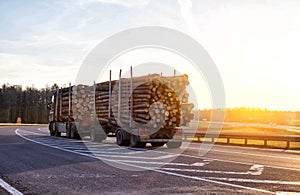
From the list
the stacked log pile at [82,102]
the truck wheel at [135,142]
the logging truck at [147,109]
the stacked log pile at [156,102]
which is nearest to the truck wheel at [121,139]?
the logging truck at [147,109]

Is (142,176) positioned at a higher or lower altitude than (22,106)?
lower

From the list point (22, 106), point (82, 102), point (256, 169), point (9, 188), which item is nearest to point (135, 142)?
point (256, 169)

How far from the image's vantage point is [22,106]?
103m

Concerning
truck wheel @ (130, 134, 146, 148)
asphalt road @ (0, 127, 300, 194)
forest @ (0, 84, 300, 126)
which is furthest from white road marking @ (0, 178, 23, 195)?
forest @ (0, 84, 300, 126)

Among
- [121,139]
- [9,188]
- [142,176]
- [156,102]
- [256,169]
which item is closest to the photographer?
[9,188]

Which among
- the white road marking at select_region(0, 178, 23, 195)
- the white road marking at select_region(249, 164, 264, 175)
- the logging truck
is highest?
the logging truck

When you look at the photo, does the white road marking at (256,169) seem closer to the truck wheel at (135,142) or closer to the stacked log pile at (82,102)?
the truck wheel at (135,142)

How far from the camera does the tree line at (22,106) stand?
99194 millimetres

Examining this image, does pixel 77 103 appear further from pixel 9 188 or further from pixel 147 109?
pixel 9 188

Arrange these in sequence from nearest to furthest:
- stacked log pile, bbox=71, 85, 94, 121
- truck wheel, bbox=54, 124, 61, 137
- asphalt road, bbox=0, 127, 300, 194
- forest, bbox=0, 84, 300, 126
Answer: asphalt road, bbox=0, 127, 300, 194
stacked log pile, bbox=71, 85, 94, 121
truck wheel, bbox=54, 124, 61, 137
forest, bbox=0, 84, 300, 126

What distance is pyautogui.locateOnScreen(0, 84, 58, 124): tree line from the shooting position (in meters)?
99.2

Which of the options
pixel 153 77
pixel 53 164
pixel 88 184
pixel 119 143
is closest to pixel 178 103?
pixel 153 77

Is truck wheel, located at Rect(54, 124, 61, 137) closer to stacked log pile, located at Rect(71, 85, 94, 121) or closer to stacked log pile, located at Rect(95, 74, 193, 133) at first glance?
stacked log pile, located at Rect(71, 85, 94, 121)

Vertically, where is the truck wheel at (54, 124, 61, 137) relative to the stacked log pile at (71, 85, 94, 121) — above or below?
below
